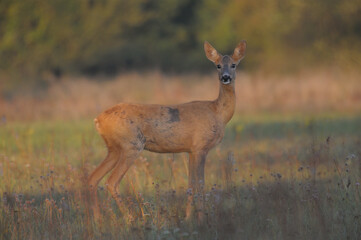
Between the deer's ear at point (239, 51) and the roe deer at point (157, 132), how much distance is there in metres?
0.23

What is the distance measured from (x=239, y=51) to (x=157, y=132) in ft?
5.31

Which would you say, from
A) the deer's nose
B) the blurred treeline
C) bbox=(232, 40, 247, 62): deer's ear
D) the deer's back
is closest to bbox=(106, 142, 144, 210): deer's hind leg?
the deer's back

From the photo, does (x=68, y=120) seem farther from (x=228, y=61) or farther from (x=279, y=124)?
(x=228, y=61)

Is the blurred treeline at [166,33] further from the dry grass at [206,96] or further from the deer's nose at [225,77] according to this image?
the deer's nose at [225,77]

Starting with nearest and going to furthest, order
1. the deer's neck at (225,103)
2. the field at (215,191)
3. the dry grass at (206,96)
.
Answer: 1. the field at (215,191)
2. the deer's neck at (225,103)
3. the dry grass at (206,96)

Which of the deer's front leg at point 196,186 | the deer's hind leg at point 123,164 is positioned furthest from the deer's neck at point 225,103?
the deer's hind leg at point 123,164

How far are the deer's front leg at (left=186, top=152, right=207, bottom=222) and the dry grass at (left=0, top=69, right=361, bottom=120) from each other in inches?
427

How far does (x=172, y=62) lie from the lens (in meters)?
35.3

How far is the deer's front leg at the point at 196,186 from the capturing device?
559 centimetres

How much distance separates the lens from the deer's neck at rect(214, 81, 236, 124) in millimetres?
7375

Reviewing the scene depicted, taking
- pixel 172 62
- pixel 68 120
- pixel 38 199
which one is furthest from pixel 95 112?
pixel 172 62

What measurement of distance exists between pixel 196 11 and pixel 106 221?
102 ft

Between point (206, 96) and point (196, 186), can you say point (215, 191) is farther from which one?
point (206, 96)

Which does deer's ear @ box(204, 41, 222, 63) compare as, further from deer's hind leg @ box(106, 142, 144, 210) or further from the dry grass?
the dry grass
